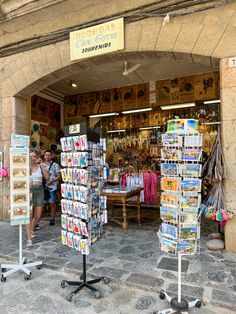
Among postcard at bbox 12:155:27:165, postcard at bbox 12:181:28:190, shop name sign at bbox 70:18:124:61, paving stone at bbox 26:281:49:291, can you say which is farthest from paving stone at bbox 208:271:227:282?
shop name sign at bbox 70:18:124:61

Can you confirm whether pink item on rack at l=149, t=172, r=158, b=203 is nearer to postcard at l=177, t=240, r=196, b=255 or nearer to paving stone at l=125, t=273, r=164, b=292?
paving stone at l=125, t=273, r=164, b=292

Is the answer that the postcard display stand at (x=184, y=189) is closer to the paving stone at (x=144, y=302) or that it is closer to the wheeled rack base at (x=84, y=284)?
the paving stone at (x=144, y=302)

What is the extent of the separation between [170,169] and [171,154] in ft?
0.53

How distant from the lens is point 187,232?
271 centimetres

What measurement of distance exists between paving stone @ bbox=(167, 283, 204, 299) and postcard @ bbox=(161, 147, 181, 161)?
5.20 ft

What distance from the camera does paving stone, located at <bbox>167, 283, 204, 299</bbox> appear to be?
2.92 m

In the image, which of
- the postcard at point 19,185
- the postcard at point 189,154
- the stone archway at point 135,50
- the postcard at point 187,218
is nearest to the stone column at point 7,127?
the stone archway at point 135,50

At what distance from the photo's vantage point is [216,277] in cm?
335

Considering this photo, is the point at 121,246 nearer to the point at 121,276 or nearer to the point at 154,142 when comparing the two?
the point at 121,276

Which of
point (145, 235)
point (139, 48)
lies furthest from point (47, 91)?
point (145, 235)

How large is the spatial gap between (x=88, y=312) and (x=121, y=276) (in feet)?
2.63

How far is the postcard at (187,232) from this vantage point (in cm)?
269

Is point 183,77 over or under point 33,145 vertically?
over

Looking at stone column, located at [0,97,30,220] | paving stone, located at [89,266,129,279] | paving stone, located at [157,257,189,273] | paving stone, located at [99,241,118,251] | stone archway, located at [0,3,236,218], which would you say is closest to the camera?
paving stone, located at [89,266,129,279]
